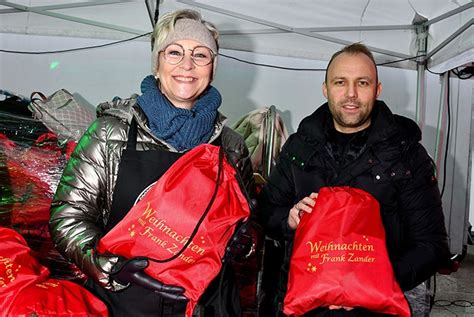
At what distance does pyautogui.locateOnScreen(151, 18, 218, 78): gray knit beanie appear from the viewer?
5.01ft

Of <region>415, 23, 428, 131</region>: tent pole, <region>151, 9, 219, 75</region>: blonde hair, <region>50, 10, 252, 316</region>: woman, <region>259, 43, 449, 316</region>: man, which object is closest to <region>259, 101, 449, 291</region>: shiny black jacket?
<region>259, 43, 449, 316</region>: man

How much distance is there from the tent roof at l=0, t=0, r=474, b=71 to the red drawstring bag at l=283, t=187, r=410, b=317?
1.94 meters

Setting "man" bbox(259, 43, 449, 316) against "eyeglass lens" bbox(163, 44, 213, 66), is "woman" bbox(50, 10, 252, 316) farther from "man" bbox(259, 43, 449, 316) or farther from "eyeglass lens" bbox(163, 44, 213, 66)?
"man" bbox(259, 43, 449, 316)

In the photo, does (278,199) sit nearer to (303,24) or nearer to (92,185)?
(92,185)

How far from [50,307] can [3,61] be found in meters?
4.09

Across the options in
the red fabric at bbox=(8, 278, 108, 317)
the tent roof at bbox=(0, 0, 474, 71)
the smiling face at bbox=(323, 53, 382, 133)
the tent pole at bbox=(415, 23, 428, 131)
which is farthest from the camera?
the tent pole at bbox=(415, 23, 428, 131)

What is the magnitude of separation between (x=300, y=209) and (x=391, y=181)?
1.03 feet

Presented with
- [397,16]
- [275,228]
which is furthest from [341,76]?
[397,16]

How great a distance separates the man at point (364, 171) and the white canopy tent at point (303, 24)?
1558 millimetres

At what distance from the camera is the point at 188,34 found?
153cm

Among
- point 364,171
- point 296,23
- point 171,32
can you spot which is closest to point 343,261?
point 364,171

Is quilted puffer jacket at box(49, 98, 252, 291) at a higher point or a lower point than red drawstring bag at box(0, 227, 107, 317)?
higher

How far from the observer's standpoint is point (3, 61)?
4684mm

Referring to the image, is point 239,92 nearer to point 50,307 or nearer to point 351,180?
point 351,180
